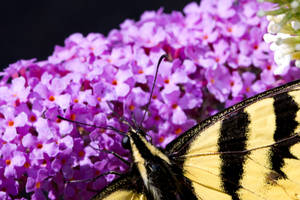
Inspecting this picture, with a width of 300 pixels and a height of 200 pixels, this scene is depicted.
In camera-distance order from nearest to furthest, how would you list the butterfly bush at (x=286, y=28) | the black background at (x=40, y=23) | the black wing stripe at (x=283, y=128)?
the butterfly bush at (x=286, y=28)
the black wing stripe at (x=283, y=128)
the black background at (x=40, y=23)

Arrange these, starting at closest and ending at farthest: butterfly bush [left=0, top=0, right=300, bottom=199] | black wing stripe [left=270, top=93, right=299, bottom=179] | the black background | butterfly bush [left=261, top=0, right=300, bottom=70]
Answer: butterfly bush [left=261, top=0, right=300, bottom=70]
black wing stripe [left=270, top=93, right=299, bottom=179]
butterfly bush [left=0, top=0, right=300, bottom=199]
the black background

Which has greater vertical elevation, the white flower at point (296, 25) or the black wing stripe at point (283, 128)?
the white flower at point (296, 25)

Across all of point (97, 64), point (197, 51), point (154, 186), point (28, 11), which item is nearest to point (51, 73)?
point (97, 64)

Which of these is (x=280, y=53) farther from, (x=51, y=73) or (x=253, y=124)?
(x=51, y=73)

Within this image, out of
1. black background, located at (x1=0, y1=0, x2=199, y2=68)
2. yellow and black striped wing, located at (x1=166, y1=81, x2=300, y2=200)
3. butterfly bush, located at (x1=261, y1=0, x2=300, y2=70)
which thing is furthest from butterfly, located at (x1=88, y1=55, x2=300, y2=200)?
black background, located at (x1=0, y1=0, x2=199, y2=68)

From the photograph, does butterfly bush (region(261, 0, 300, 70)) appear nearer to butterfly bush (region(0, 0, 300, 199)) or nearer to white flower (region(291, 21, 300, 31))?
white flower (region(291, 21, 300, 31))

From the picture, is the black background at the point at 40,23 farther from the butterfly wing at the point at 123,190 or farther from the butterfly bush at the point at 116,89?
the butterfly wing at the point at 123,190

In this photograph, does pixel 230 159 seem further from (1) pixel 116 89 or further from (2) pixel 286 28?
(1) pixel 116 89

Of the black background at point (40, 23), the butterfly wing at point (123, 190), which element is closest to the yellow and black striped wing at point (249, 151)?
the butterfly wing at point (123, 190)
